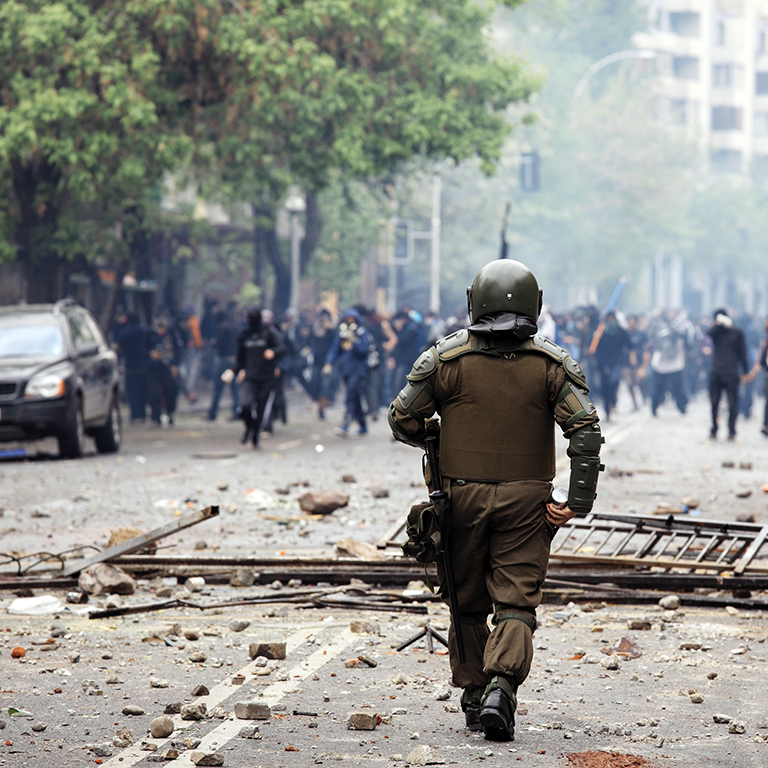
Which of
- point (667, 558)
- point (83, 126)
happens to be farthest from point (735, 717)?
point (83, 126)

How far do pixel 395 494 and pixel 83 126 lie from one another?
9.40m

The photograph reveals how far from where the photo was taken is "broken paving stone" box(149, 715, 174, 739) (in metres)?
5.03

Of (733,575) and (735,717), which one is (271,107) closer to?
(733,575)

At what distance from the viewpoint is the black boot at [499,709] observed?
4859mm

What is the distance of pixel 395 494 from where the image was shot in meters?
13.4

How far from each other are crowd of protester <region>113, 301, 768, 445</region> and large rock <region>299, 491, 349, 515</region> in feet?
21.9

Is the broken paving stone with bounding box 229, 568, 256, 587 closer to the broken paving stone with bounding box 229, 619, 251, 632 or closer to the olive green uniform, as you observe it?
the broken paving stone with bounding box 229, 619, 251, 632

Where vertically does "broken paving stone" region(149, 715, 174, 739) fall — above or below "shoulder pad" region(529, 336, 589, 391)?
below

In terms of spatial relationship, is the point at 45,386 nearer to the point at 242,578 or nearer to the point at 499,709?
the point at 242,578

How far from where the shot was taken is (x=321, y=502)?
11547 millimetres

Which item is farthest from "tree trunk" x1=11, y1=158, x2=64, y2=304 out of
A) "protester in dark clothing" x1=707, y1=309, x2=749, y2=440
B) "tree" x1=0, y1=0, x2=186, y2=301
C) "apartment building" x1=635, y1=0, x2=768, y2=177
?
"apartment building" x1=635, y1=0, x2=768, y2=177

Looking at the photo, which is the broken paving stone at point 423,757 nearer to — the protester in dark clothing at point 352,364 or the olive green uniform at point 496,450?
the olive green uniform at point 496,450

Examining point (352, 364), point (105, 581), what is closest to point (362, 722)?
point (105, 581)

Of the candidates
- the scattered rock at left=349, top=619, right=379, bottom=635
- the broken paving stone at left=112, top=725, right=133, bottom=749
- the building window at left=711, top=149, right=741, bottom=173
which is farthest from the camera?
the building window at left=711, top=149, right=741, bottom=173
